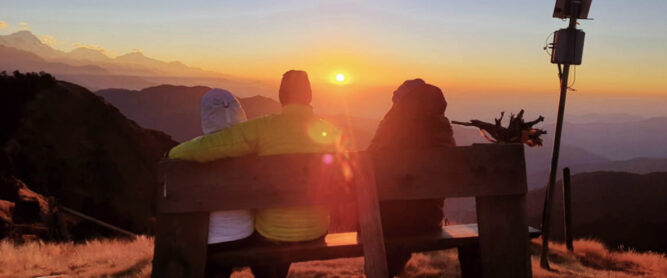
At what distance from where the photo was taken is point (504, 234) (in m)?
3.23

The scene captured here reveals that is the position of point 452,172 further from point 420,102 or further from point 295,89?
point 295,89

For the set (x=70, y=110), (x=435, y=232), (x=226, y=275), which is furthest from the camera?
(x=70, y=110)

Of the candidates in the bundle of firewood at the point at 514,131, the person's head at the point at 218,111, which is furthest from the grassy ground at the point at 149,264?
the person's head at the point at 218,111

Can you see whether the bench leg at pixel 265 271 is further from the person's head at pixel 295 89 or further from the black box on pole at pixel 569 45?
the black box on pole at pixel 569 45

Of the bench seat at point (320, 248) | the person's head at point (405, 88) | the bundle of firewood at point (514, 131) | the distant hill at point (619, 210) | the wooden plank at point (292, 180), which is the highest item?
the person's head at point (405, 88)

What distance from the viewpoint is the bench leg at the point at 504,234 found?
3.22 m

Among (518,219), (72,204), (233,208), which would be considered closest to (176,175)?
(233,208)

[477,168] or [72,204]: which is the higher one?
[477,168]

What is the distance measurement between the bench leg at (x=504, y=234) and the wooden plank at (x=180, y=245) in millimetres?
1844

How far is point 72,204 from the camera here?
26.2 meters

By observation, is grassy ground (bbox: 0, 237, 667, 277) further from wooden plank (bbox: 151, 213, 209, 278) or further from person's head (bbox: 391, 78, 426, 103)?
wooden plank (bbox: 151, 213, 209, 278)

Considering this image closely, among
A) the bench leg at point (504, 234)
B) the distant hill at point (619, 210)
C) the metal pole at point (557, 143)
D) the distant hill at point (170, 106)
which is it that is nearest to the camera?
the bench leg at point (504, 234)

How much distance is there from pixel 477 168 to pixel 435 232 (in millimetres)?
1062

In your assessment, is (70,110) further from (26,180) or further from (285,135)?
(285,135)
